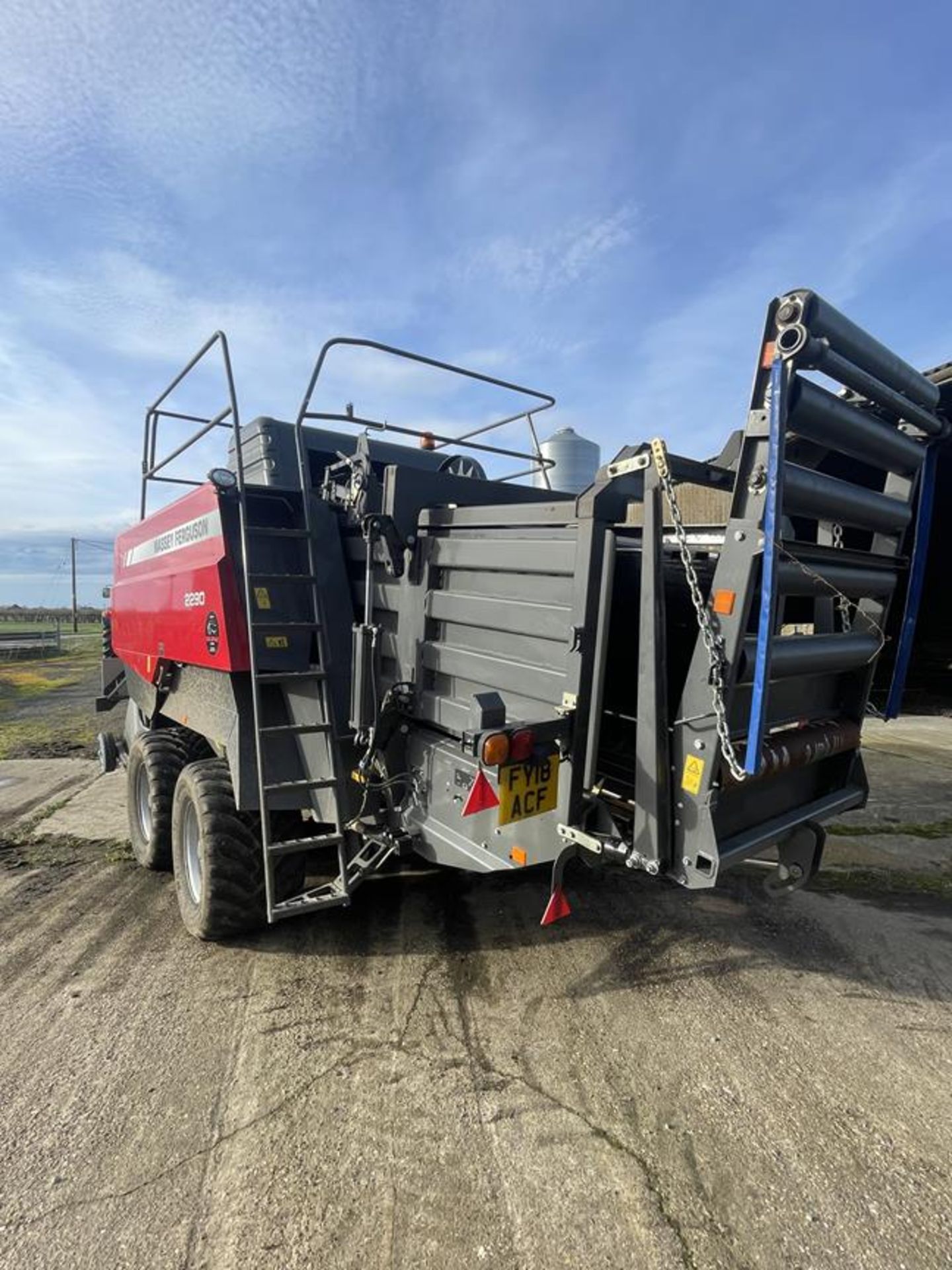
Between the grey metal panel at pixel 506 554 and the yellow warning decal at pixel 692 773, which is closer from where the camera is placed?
the yellow warning decal at pixel 692 773

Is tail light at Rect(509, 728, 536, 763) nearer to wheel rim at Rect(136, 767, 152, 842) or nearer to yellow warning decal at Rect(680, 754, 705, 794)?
yellow warning decal at Rect(680, 754, 705, 794)

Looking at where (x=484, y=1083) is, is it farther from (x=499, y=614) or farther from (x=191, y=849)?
(x=191, y=849)

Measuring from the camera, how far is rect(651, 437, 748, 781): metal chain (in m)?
2.24

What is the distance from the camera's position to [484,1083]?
8.49 feet

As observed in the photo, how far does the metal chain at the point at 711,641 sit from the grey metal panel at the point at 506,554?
1.36 feet

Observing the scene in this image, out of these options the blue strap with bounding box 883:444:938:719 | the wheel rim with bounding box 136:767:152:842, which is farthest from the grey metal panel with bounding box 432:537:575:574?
the wheel rim with bounding box 136:767:152:842

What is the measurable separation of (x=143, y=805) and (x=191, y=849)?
1.13 meters

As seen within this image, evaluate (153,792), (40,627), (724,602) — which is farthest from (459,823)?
(40,627)

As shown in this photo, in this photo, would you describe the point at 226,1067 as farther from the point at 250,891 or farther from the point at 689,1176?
the point at 689,1176

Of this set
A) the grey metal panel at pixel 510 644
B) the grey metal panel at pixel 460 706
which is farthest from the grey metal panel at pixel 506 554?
the grey metal panel at pixel 460 706

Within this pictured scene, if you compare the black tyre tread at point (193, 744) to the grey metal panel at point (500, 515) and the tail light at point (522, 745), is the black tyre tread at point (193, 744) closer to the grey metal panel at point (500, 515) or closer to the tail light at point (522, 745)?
the grey metal panel at point (500, 515)

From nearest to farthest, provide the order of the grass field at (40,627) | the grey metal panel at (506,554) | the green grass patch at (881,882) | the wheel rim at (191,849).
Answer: the grey metal panel at (506,554), the wheel rim at (191,849), the green grass patch at (881,882), the grass field at (40,627)

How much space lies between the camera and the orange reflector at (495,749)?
243 centimetres

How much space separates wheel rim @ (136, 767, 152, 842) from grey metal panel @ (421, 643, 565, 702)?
2.64 meters
